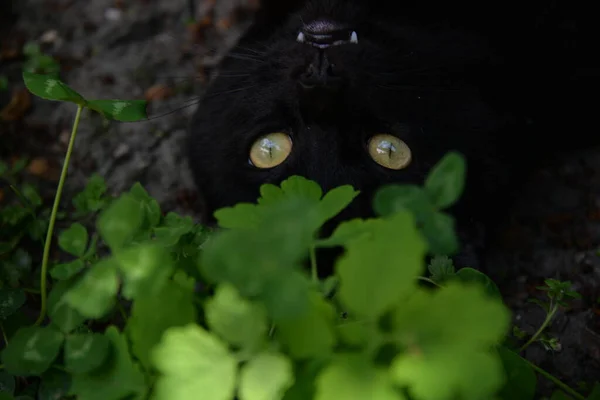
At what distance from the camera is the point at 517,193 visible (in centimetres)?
173

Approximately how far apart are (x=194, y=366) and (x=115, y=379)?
187mm

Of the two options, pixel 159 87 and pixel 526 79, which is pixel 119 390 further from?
pixel 159 87

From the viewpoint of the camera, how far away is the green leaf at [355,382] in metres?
0.53

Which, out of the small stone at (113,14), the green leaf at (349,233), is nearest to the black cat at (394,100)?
the green leaf at (349,233)

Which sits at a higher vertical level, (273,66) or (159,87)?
(273,66)

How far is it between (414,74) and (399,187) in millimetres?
770

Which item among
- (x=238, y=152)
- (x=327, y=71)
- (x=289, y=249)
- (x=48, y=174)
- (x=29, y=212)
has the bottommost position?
(x=48, y=174)

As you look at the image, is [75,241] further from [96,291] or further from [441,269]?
[441,269]

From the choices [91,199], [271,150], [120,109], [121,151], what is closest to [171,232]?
[120,109]

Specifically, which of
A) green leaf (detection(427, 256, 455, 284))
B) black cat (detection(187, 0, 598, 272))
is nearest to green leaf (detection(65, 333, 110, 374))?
green leaf (detection(427, 256, 455, 284))

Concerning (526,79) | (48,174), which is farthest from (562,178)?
(48,174)

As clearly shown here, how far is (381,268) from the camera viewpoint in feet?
1.74

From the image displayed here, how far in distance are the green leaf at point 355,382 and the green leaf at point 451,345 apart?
0.01 m

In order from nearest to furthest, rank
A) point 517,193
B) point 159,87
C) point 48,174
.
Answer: point 517,193
point 48,174
point 159,87
